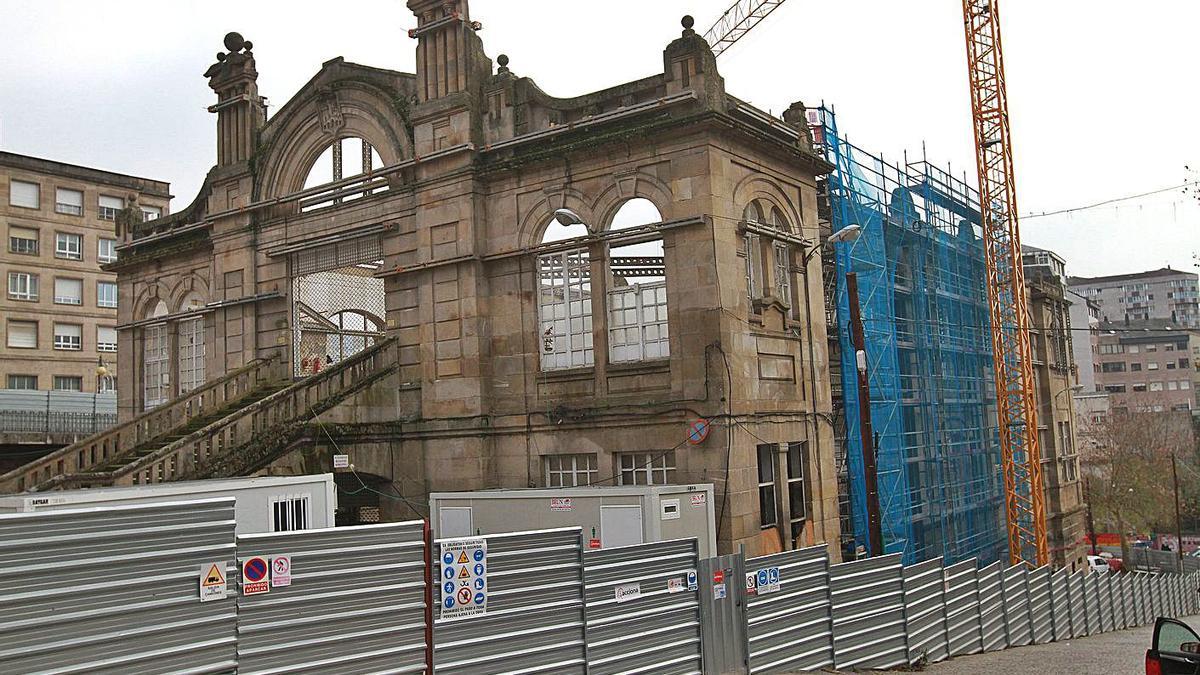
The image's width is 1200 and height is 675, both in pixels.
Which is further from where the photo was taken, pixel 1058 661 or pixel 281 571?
pixel 1058 661

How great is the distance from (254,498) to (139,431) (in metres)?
10.5

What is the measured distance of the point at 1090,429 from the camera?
211 feet

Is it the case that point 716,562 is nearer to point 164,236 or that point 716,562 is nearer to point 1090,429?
point 164,236

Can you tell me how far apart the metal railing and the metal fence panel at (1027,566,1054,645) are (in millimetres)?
16510

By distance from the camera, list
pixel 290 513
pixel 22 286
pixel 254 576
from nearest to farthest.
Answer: pixel 254 576, pixel 290 513, pixel 22 286

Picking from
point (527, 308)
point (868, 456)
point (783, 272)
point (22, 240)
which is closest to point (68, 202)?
point (22, 240)

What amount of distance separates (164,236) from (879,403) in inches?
766

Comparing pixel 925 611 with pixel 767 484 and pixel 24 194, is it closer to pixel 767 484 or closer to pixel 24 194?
pixel 767 484

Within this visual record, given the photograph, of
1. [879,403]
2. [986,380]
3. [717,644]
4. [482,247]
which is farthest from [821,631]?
[986,380]

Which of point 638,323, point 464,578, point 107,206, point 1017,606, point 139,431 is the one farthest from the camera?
point 107,206

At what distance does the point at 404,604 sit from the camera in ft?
27.2

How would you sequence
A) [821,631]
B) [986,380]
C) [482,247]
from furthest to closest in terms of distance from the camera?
[986,380] < [482,247] < [821,631]

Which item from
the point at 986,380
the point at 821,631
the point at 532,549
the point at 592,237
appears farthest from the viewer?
the point at 986,380

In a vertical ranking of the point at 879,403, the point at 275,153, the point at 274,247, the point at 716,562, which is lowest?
the point at 716,562
